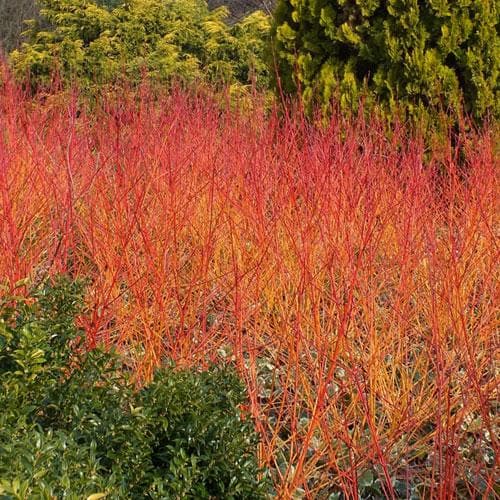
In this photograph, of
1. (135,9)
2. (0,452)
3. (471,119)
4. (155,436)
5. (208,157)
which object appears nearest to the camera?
(0,452)

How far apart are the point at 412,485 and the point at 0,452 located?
132cm

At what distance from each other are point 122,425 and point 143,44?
6.93 m

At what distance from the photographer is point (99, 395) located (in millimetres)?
1833

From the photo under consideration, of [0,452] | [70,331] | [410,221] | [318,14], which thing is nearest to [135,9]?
[318,14]

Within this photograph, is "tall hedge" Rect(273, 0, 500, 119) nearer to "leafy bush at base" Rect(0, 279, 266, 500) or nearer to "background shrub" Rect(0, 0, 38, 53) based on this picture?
"leafy bush at base" Rect(0, 279, 266, 500)

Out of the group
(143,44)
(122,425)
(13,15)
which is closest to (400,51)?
(122,425)

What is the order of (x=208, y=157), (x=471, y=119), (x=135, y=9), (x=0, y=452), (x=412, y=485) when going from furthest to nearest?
(x=135, y=9), (x=471, y=119), (x=208, y=157), (x=412, y=485), (x=0, y=452)

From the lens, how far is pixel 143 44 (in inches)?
317

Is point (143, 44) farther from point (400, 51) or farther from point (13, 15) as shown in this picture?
point (13, 15)

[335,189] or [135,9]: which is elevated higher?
[135,9]

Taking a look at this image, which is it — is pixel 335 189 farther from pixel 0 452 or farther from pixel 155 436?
pixel 0 452

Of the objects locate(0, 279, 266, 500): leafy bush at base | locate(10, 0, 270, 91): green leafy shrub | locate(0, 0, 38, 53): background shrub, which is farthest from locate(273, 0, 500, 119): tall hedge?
locate(0, 0, 38, 53): background shrub

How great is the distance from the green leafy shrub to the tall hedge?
2.83 metres

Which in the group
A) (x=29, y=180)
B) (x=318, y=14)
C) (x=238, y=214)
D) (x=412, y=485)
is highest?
(x=318, y=14)
